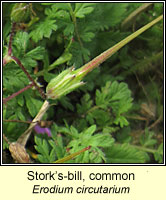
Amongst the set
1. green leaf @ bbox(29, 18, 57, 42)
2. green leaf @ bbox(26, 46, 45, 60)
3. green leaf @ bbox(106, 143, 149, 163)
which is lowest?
green leaf @ bbox(106, 143, 149, 163)

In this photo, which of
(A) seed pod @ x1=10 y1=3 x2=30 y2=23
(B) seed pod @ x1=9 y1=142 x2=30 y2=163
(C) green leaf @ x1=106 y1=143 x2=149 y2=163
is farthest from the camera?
(C) green leaf @ x1=106 y1=143 x2=149 y2=163

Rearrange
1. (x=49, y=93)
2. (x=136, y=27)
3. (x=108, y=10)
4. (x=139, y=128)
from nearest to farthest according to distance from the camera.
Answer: (x=49, y=93) → (x=108, y=10) → (x=136, y=27) → (x=139, y=128)

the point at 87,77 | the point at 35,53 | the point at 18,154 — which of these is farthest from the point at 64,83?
the point at 87,77

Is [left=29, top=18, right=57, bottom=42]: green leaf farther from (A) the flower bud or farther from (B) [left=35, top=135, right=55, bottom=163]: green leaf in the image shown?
(B) [left=35, top=135, right=55, bottom=163]: green leaf

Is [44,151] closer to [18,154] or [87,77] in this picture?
[18,154]

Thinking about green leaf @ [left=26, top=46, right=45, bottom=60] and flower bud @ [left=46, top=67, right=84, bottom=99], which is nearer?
flower bud @ [left=46, top=67, right=84, bottom=99]

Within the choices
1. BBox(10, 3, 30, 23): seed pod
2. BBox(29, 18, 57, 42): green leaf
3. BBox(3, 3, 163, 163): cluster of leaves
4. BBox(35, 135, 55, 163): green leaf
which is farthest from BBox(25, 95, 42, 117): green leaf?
BBox(10, 3, 30, 23): seed pod

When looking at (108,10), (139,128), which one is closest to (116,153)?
(139,128)

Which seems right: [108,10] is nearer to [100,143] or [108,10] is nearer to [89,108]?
[89,108]
